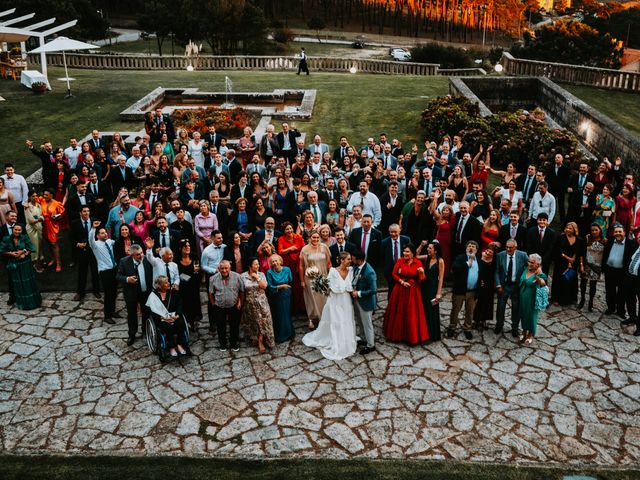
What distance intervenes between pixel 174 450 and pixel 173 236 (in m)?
4.18

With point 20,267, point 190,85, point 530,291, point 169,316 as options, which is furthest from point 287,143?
point 190,85

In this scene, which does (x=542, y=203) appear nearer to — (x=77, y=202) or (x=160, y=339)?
(x=160, y=339)

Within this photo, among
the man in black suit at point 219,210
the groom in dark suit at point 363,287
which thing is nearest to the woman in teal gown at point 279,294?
the groom in dark suit at point 363,287

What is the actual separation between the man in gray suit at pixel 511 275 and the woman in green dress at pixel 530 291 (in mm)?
131

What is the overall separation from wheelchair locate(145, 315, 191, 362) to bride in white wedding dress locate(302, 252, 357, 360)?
2030 millimetres

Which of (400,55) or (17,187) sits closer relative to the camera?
(17,187)

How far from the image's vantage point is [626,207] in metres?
11.7

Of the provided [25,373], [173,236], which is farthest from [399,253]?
[25,373]

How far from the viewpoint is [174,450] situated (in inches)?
292

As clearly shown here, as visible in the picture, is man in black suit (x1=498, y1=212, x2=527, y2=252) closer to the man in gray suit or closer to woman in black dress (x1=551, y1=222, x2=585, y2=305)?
woman in black dress (x1=551, y1=222, x2=585, y2=305)

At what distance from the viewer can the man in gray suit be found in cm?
967

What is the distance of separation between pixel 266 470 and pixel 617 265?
21.7ft

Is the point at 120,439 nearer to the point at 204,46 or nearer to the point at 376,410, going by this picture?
the point at 376,410

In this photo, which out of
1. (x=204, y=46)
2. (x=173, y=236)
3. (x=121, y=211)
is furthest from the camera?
(x=204, y=46)
